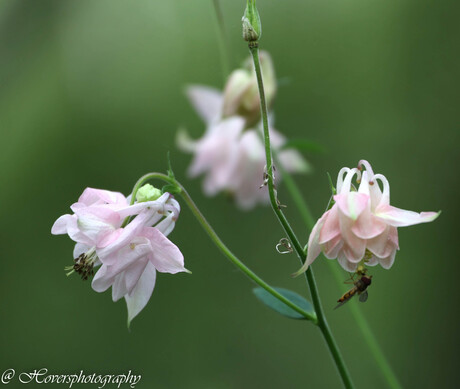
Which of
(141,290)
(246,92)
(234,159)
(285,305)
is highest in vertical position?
(246,92)

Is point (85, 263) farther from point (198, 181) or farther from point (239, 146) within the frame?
point (198, 181)

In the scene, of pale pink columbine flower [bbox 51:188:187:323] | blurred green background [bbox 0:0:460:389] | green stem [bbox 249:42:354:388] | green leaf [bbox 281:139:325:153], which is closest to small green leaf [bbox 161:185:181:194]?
pale pink columbine flower [bbox 51:188:187:323]

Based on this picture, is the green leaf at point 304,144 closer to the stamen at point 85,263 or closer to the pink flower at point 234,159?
the pink flower at point 234,159

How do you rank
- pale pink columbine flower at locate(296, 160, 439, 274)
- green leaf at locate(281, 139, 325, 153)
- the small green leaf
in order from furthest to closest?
green leaf at locate(281, 139, 325, 153) < the small green leaf < pale pink columbine flower at locate(296, 160, 439, 274)

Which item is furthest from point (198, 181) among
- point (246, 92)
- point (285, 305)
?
point (285, 305)

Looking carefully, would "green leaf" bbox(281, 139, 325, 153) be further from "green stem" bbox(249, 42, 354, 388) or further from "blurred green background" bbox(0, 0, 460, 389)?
"blurred green background" bbox(0, 0, 460, 389)

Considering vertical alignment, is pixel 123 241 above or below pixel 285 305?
above

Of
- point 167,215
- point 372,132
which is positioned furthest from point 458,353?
point 167,215
